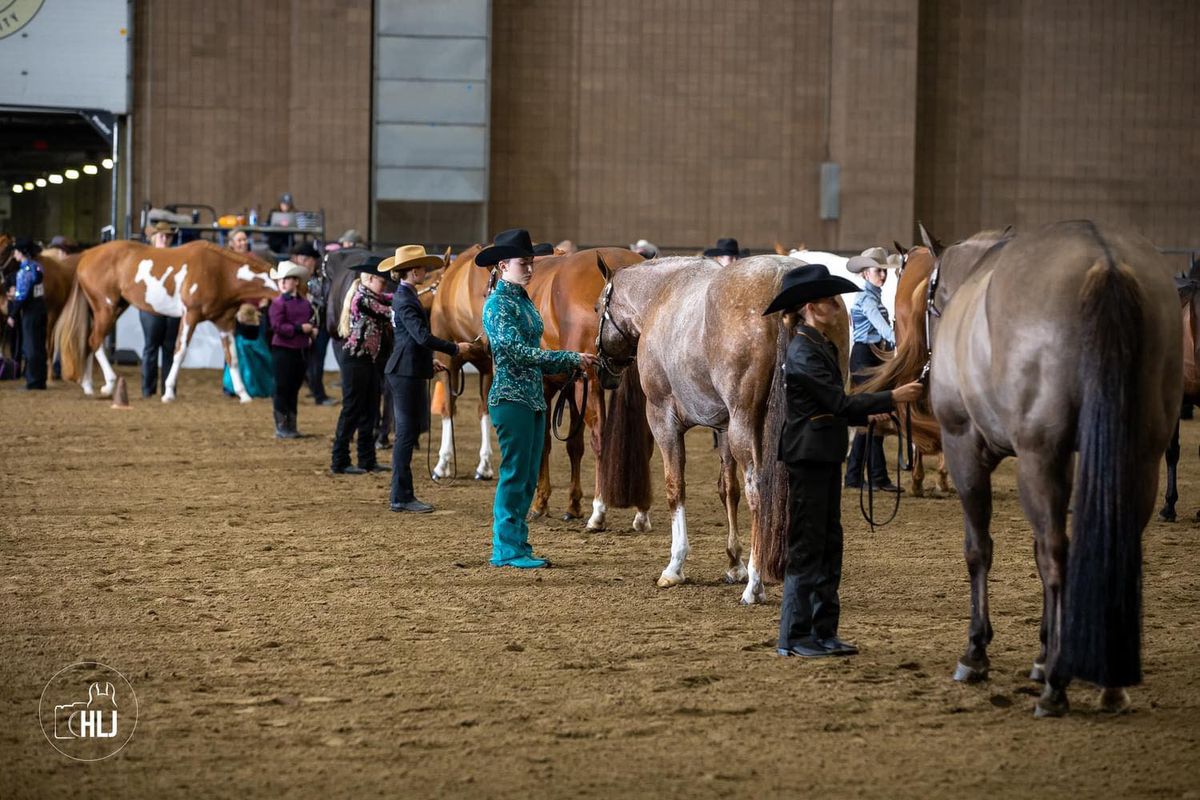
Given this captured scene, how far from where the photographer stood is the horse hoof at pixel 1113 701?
5207mm

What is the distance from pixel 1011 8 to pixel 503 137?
9.95 metres

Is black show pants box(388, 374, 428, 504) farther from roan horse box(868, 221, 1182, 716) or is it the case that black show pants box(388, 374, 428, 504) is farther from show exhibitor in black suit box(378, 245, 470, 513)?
roan horse box(868, 221, 1182, 716)

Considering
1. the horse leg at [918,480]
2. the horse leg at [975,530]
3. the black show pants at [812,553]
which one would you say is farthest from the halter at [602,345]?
the horse leg at [918,480]

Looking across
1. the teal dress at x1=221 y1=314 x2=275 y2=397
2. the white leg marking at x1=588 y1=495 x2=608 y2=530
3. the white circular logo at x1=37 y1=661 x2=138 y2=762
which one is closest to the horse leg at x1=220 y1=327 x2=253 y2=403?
the teal dress at x1=221 y1=314 x2=275 y2=397

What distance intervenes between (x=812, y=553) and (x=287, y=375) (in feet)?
31.1

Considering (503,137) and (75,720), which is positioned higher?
(503,137)

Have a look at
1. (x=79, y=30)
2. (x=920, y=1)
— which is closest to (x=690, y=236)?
(x=920, y=1)

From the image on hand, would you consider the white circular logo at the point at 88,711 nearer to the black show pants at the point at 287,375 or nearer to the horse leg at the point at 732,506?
the horse leg at the point at 732,506

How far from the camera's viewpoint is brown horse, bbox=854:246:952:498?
6688 mm

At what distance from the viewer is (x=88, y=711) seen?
5.12 metres

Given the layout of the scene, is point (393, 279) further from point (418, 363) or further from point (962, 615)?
point (962, 615)

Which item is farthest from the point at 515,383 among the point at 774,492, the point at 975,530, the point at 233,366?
the point at 233,366

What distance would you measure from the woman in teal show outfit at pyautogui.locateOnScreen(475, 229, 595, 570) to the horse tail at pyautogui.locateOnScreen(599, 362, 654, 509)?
26.6 inches

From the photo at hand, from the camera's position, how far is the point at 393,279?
11742mm
